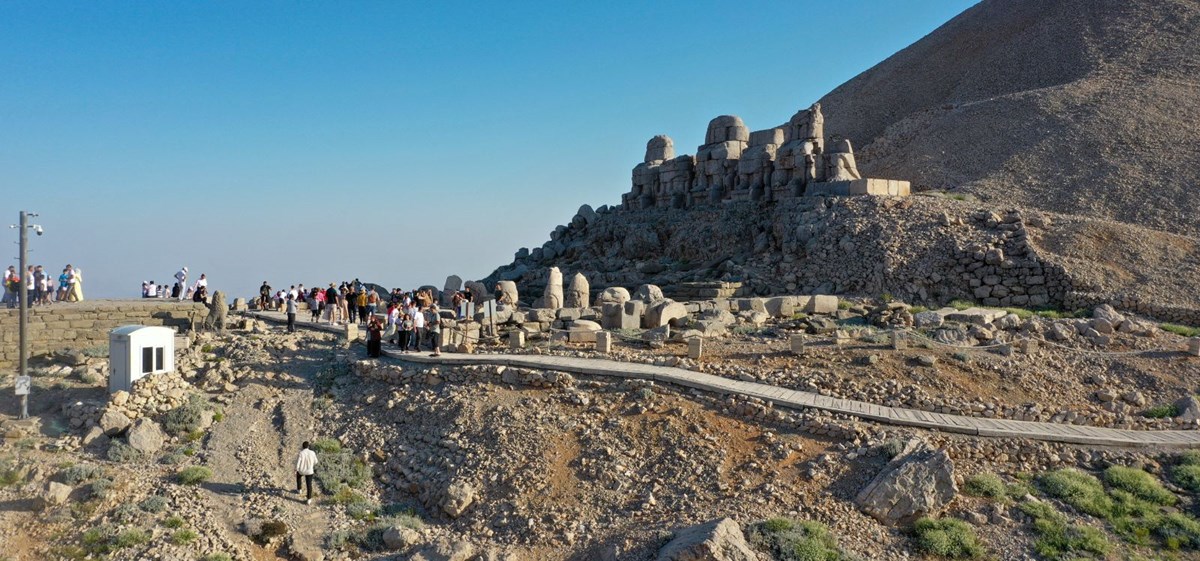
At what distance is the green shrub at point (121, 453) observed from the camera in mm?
15141

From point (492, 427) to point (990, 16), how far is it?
A: 61.5m

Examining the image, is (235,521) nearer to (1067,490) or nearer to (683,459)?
(683,459)

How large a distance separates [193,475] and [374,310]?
459 inches

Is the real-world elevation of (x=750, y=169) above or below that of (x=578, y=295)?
above

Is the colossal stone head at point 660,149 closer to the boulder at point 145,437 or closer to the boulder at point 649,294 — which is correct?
the boulder at point 649,294

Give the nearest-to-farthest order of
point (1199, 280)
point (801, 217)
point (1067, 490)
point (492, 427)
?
point (1067, 490) < point (492, 427) < point (1199, 280) < point (801, 217)

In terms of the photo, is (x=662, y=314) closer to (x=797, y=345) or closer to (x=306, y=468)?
(x=797, y=345)

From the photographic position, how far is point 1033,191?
37.9m

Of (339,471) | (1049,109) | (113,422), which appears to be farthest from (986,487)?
(1049,109)

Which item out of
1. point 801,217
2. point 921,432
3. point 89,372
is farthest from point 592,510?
point 801,217

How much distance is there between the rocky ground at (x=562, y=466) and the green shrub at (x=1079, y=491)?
0.22 feet

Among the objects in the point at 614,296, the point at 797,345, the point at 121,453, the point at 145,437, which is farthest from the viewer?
the point at 614,296

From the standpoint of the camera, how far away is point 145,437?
15680mm

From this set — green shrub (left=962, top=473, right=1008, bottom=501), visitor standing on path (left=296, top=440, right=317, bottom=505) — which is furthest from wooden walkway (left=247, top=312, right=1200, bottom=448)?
visitor standing on path (left=296, top=440, right=317, bottom=505)
